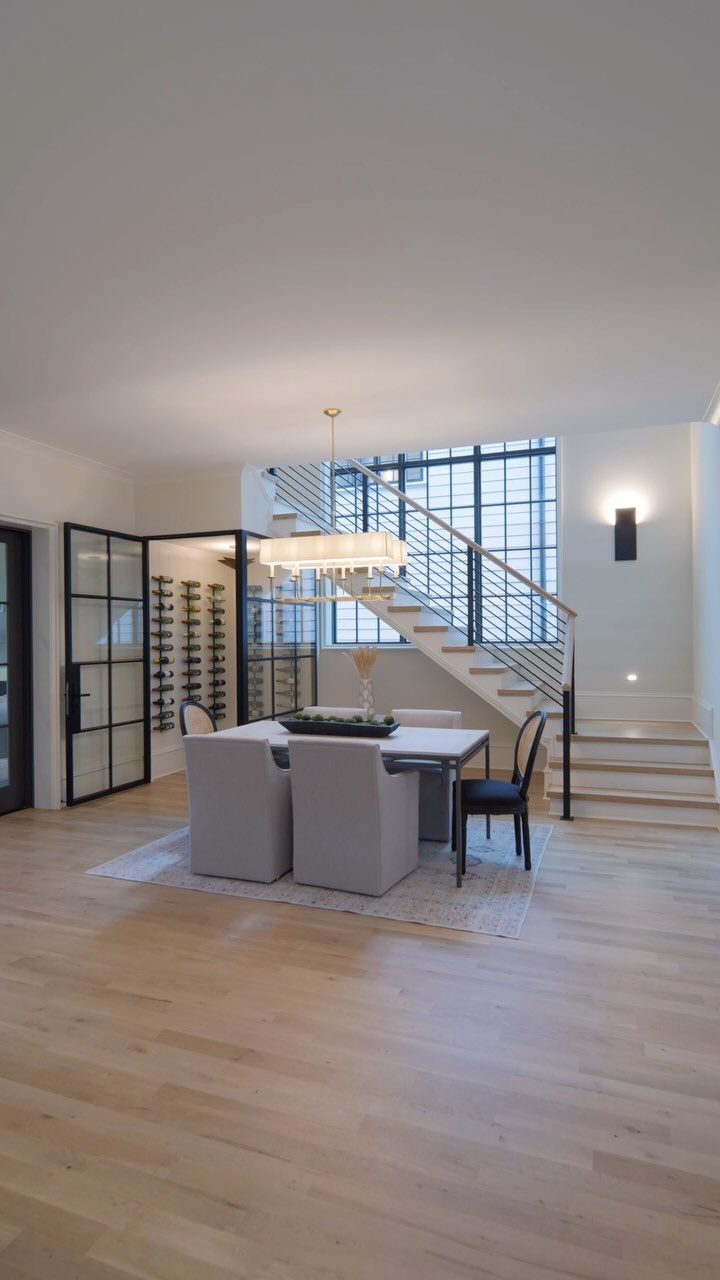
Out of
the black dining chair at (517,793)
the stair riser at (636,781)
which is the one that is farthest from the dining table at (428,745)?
the stair riser at (636,781)

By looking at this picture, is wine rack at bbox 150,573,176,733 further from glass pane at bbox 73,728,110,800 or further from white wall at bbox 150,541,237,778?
glass pane at bbox 73,728,110,800

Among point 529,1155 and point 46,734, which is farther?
point 46,734

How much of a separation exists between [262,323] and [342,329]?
0.39 metres

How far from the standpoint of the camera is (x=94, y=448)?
18.2 ft

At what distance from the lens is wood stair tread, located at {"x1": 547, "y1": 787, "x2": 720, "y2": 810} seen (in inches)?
194

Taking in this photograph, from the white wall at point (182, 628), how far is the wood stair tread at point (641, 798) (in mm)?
3794

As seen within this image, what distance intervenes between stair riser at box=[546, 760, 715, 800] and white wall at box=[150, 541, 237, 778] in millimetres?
3754

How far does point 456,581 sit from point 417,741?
370 cm

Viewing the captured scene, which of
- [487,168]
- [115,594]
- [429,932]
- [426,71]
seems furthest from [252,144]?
[115,594]

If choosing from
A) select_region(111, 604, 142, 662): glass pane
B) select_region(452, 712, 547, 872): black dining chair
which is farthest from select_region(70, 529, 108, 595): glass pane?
select_region(452, 712, 547, 872): black dining chair

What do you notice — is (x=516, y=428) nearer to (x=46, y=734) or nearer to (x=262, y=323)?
(x=262, y=323)

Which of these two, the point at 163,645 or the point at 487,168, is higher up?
the point at 487,168

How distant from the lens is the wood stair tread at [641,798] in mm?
4918

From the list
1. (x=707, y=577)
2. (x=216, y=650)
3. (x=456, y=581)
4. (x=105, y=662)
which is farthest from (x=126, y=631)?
(x=707, y=577)
